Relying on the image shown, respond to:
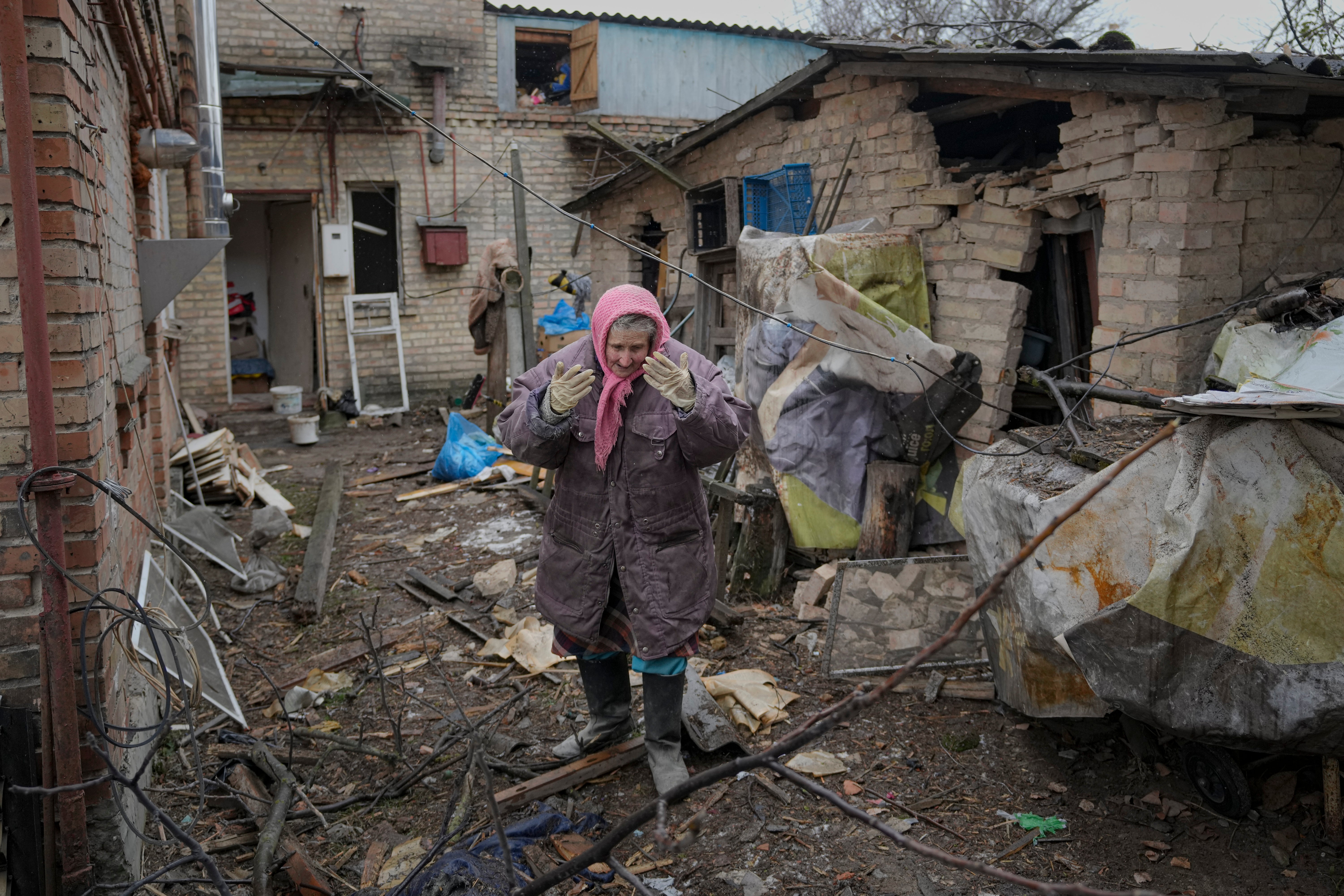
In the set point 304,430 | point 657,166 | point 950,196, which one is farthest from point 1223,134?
point 304,430

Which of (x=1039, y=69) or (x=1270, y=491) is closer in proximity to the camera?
(x=1270, y=491)

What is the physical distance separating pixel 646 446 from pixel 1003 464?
1371mm

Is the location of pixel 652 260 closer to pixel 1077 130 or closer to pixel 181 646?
pixel 1077 130

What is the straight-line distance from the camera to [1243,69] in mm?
3920

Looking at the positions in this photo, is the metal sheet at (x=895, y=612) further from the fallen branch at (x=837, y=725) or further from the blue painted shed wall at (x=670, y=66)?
the blue painted shed wall at (x=670, y=66)

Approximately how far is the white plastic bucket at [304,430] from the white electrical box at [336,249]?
8.21ft

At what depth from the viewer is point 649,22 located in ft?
45.3

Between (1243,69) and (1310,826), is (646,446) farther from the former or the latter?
(1243,69)

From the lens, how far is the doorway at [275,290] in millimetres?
13883

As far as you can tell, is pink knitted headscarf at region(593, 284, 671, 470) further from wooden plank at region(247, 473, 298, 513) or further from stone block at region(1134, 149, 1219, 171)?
wooden plank at region(247, 473, 298, 513)

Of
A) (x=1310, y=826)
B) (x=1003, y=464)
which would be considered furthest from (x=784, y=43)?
(x=1310, y=826)

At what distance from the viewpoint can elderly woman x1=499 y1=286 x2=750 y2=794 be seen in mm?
3049

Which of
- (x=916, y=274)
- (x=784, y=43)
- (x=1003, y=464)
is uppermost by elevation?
(x=784, y=43)

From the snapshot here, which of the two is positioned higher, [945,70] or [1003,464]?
[945,70]
